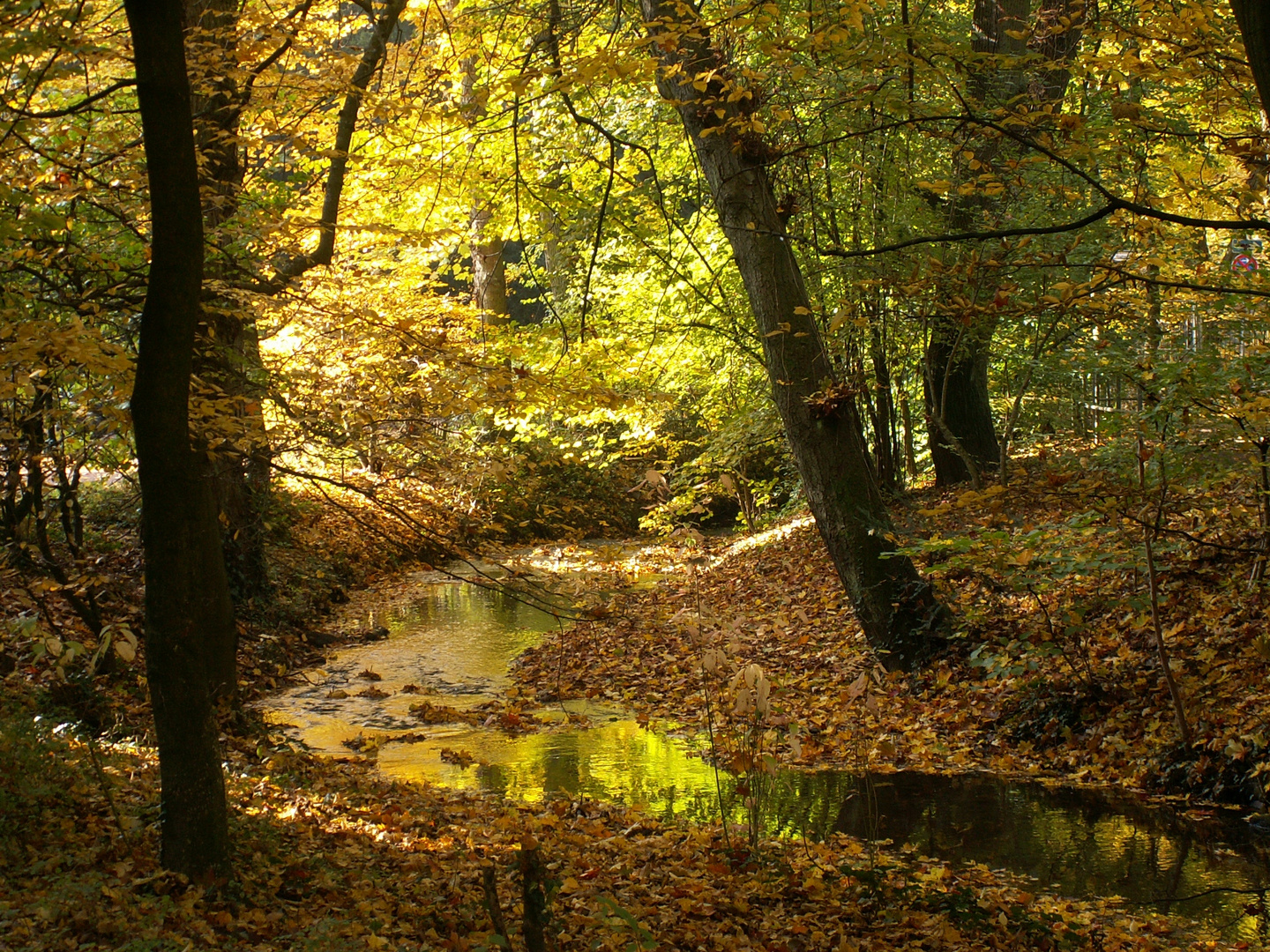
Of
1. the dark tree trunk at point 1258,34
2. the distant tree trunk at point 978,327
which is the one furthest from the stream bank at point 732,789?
the distant tree trunk at point 978,327

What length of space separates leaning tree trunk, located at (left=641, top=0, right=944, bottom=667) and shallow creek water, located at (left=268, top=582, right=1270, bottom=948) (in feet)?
5.83

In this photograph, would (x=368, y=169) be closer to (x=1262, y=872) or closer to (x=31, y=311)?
(x=31, y=311)

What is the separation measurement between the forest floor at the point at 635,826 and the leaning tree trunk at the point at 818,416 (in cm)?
50

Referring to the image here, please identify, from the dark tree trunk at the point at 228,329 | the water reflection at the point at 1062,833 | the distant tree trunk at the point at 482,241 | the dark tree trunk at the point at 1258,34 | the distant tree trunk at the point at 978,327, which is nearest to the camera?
the dark tree trunk at the point at 1258,34

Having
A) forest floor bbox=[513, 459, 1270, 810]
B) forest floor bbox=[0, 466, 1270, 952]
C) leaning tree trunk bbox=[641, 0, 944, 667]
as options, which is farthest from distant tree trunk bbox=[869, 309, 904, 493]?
leaning tree trunk bbox=[641, 0, 944, 667]

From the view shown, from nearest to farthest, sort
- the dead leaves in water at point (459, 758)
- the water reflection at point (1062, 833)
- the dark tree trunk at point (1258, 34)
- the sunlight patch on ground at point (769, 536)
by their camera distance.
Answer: the dark tree trunk at point (1258, 34) → the water reflection at point (1062, 833) → the dead leaves in water at point (459, 758) → the sunlight patch on ground at point (769, 536)

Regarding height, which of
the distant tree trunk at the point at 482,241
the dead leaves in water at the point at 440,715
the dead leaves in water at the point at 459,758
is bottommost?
the dead leaves in water at the point at 459,758

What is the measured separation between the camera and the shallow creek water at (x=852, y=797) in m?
4.13

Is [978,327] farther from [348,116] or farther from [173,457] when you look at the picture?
[173,457]

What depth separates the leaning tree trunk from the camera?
7.08 metres

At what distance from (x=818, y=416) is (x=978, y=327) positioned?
304cm

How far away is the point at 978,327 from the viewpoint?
9.27 metres

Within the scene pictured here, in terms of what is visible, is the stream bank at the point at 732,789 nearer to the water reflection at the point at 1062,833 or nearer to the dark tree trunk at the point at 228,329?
the water reflection at the point at 1062,833

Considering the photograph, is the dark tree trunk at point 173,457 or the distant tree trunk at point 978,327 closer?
the dark tree trunk at point 173,457
